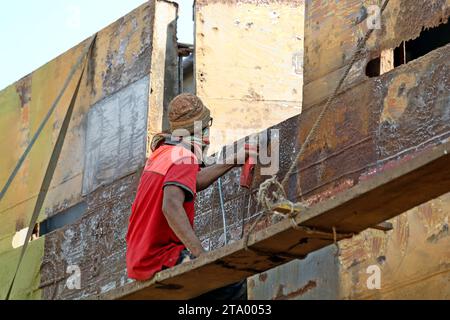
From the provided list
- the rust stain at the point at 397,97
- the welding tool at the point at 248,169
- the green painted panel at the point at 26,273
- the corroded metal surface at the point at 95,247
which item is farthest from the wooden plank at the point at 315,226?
the green painted panel at the point at 26,273

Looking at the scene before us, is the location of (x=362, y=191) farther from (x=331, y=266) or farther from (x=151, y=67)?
(x=151, y=67)

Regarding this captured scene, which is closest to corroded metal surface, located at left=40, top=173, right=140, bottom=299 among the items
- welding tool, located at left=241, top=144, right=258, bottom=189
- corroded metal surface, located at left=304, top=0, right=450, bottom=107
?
welding tool, located at left=241, top=144, right=258, bottom=189

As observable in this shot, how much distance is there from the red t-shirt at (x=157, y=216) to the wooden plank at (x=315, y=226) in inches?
5.4

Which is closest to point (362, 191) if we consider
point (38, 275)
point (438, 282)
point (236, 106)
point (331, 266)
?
point (438, 282)

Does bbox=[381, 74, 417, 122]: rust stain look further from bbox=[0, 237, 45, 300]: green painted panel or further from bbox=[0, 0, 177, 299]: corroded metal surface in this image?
bbox=[0, 237, 45, 300]: green painted panel

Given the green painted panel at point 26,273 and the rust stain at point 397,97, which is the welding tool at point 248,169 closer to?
the rust stain at point 397,97

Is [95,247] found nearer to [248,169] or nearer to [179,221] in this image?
[248,169]

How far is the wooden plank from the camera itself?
6.10 m

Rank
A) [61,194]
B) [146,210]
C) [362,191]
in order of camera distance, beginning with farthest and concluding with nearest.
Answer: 1. [61,194]
2. [146,210]
3. [362,191]

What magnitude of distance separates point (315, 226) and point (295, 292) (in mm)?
2108

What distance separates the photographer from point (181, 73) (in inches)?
427

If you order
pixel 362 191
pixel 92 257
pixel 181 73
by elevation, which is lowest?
pixel 362 191

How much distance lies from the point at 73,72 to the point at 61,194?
1021 millimetres

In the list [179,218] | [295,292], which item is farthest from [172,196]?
[295,292]
